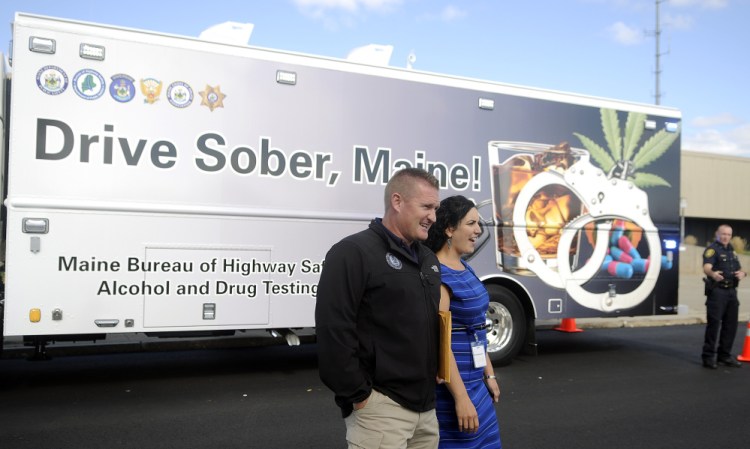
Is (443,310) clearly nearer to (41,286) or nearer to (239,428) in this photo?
(239,428)

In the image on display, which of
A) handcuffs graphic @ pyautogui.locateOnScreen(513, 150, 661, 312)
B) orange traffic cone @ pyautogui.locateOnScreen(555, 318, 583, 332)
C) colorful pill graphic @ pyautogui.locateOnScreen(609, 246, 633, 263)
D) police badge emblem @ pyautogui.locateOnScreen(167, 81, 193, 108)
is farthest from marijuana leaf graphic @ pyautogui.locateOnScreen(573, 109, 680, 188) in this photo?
police badge emblem @ pyautogui.locateOnScreen(167, 81, 193, 108)

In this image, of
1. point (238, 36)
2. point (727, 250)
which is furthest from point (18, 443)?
point (727, 250)

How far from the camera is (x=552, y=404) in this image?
21.8 feet

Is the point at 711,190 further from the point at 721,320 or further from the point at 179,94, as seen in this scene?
the point at 179,94

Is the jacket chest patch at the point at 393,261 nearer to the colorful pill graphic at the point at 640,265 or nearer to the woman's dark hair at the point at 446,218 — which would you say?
the woman's dark hair at the point at 446,218

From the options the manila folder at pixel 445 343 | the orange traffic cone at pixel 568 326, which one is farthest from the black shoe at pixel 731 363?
the manila folder at pixel 445 343

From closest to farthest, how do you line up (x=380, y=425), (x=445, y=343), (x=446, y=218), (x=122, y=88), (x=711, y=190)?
1. (x=380, y=425)
2. (x=445, y=343)
3. (x=446, y=218)
4. (x=122, y=88)
5. (x=711, y=190)

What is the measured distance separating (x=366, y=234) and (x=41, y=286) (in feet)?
14.4

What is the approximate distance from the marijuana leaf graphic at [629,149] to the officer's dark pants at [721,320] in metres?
1.60

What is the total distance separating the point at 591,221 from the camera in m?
8.79

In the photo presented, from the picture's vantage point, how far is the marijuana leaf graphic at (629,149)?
888cm

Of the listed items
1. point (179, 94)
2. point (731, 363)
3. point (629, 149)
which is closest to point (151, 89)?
point (179, 94)

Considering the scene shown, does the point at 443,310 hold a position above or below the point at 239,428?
above

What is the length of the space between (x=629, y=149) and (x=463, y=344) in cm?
673
